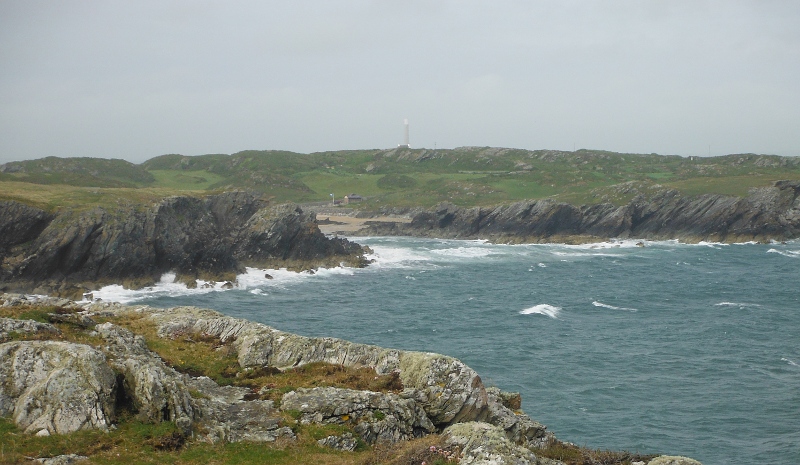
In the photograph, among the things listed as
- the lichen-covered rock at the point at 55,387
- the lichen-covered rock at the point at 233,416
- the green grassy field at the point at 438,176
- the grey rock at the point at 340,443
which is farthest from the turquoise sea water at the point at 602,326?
the green grassy field at the point at 438,176

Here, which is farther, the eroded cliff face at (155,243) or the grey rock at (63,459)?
the eroded cliff face at (155,243)

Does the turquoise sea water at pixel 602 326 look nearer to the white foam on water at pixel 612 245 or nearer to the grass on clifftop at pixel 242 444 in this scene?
the white foam on water at pixel 612 245

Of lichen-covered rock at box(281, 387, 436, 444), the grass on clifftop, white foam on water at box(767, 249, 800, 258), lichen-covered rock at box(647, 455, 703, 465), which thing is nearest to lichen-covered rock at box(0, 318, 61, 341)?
the grass on clifftop

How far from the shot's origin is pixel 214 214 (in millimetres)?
79438

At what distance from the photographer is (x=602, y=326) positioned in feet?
168

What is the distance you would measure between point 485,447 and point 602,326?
3980cm

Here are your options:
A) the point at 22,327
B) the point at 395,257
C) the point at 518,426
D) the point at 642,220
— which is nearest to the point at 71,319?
the point at 22,327

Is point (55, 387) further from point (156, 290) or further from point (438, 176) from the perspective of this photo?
point (438, 176)

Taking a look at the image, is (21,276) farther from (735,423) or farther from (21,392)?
(735,423)

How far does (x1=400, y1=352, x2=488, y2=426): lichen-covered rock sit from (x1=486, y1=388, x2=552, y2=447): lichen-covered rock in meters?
0.47

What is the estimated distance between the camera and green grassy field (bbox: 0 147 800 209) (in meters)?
132

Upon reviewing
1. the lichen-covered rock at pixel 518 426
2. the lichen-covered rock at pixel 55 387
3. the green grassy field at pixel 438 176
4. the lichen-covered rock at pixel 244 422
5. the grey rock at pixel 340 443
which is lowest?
the lichen-covered rock at pixel 518 426

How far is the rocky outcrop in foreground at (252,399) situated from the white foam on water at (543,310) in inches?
1384

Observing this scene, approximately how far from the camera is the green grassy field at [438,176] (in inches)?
5212
